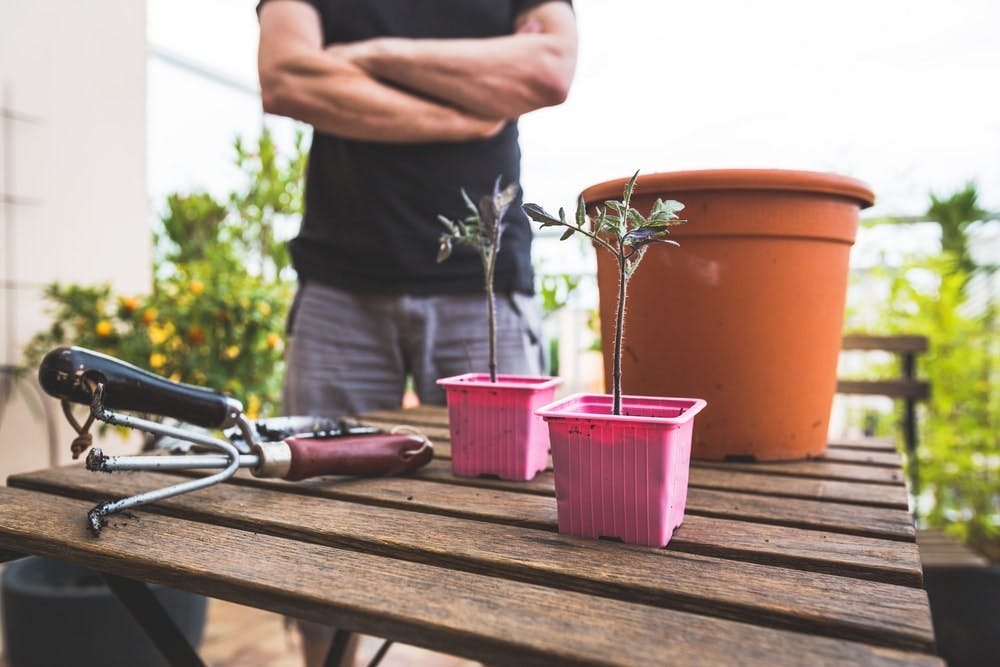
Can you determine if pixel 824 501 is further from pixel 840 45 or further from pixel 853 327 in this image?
pixel 840 45

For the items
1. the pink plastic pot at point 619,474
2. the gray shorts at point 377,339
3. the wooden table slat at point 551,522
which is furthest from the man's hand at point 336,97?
the pink plastic pot at point 619,474

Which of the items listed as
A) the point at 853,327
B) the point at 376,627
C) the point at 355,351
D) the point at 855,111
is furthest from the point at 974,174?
the point at 376,627

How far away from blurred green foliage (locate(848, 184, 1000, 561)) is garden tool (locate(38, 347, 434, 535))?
Answer: 86.8 inches

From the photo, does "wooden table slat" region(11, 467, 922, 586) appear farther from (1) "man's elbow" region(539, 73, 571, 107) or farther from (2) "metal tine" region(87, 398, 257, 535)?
(1) "man's elbow" region(539, 73, 571, 107)

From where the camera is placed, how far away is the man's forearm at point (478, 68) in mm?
1198

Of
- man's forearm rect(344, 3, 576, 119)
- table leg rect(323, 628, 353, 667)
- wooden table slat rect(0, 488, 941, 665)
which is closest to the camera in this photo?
wooden table slat rect(0, 488, 941, 665)

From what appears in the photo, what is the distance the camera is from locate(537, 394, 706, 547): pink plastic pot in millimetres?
598

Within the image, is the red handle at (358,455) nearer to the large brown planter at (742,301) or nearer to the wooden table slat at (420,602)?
the wooden table slat at (420,602)

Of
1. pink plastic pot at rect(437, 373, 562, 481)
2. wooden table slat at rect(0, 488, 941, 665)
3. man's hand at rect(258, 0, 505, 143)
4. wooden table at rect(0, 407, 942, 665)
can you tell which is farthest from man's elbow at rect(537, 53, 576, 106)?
wooden table slat at rect(0, 488, 941, 665)

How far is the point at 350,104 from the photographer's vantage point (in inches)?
47.2

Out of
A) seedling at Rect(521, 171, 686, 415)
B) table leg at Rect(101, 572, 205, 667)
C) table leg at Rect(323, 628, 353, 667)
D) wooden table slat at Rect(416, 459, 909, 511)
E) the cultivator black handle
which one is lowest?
table leg at Rect(323, 628, 353, 667)

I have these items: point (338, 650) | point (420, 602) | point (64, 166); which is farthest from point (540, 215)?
point (64, 166)

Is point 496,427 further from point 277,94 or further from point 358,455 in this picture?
point 277,94

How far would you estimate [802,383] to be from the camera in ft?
3.19
